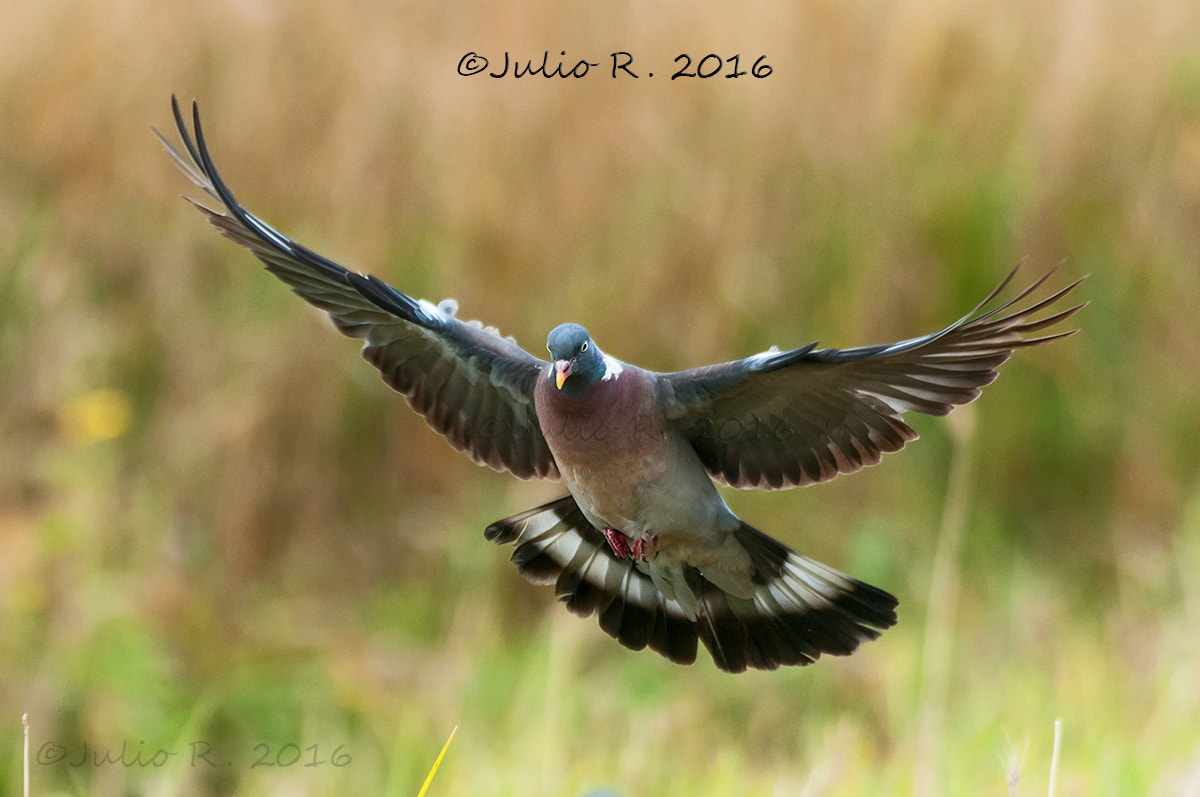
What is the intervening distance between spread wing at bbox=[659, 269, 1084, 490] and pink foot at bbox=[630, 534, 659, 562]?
0.23 meters

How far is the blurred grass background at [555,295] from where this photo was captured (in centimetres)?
541

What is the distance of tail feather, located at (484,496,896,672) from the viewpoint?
9.88 feet

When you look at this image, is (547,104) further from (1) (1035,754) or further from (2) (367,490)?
(1) (1035,754)

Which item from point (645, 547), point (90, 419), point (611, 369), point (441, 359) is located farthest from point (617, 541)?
point (90, 419)

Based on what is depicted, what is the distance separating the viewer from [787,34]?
668 centimetres

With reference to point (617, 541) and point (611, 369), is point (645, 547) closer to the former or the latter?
point (617, 541)

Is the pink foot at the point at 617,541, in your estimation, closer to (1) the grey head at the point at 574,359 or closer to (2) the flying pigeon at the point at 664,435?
(2) the flying pigeon at the point at 664,435

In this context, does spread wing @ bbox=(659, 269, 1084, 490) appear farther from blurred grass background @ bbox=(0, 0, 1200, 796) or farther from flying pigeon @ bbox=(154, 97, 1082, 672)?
blurred grass background @ bbox=(0, 0, 1200, 796)

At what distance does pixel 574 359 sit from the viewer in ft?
8.76

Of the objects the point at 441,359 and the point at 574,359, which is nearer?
the point at 574,359

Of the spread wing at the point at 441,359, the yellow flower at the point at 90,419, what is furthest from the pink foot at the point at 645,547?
the yellow flower at the point at 90,419

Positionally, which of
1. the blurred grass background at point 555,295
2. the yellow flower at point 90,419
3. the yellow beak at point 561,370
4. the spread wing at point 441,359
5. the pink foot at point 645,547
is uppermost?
the blurred grass background at point 555,295

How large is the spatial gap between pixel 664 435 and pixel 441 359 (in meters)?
0.68

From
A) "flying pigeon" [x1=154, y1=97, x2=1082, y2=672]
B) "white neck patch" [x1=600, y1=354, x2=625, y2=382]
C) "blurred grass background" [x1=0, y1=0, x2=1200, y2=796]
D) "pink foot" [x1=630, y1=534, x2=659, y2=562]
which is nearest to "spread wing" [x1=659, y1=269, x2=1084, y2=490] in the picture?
"flying pigeon" [x1=154, y1=97, x2=1082, y2=672]
